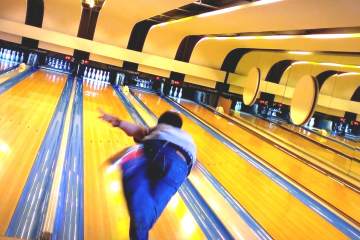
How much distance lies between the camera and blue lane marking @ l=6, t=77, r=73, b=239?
2645mm

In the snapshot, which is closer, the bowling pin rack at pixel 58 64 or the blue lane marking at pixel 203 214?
the blue lane marking at pixel 203 214

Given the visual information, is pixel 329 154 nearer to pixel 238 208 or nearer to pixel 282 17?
pixel 282 17

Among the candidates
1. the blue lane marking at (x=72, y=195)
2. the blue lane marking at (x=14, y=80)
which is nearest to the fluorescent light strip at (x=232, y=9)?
the blue lane marking at (x=72, y=195)

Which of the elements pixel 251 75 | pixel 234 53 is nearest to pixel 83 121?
pixel 251 75

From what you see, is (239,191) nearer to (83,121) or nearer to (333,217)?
(333,217)

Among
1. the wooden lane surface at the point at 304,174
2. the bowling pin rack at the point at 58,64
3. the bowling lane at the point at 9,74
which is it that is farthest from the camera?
the bowling pin rack at the point at 58,64

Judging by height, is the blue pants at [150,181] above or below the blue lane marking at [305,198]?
above

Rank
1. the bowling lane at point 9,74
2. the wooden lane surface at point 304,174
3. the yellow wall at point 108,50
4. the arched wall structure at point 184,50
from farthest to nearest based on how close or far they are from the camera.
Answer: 1. the arched wall structure at point 184,50
2. the yellow wall at point 108,50
3. the bowling lane at point 9,74
4. the wooden lane surface at point 304,174

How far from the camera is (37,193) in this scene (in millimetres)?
3270

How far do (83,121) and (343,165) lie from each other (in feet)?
16.4

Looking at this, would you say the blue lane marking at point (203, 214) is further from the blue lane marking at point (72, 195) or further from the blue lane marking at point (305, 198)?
the blue lane marking at point (305, 198)

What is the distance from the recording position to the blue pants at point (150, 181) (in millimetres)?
2074

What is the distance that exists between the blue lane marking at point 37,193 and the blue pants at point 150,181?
908 mm

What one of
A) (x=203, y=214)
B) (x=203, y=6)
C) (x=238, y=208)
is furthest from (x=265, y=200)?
(x=203, y=6)
